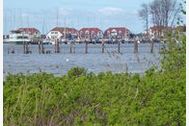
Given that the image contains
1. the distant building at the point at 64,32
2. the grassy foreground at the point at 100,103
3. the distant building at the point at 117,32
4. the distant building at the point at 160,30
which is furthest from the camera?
the distant building at the point at 64,32

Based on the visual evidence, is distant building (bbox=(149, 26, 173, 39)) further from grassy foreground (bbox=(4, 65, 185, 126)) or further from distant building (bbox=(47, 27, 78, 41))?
distant building (bbox=(47, 27, 78, 41))

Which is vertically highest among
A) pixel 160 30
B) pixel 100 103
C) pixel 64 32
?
pixel 64 32

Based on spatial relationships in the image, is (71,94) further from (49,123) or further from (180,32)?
(180,32)

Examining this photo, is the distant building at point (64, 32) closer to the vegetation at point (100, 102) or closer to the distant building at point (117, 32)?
the distant building at point (117, 32)

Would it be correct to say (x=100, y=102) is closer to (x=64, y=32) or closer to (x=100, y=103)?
(x=100, y=103)

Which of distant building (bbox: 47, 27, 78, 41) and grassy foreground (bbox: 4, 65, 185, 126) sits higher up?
distant building (bbox: 47, 27, 78, 41)

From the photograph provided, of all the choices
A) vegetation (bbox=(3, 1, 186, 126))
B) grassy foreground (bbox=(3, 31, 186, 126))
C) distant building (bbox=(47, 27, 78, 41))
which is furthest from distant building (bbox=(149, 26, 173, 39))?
distant building (bbox=(47, 27, 78, 41))

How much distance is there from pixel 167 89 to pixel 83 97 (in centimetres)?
83

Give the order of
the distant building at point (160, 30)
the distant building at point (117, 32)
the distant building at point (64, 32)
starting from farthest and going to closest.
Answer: the distant building at point (64, 32)
the distant building at point (117, 32)
the distant building at point (160, 30)

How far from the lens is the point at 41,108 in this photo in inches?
165

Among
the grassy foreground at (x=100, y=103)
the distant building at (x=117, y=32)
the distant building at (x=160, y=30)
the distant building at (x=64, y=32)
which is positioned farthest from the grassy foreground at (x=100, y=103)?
the distant building at (x=64, y=32)

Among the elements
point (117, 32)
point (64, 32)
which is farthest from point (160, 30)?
point (64, 32)

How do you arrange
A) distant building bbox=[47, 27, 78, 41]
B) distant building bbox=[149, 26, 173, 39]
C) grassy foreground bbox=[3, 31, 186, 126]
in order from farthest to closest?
distant building bbox=[47, 27, 78, 41]
distant building bbox=[149, 26, 173, 39]
grassy foreground bbox=[3, 31, 186, 126]

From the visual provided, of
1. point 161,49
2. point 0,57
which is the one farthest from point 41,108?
point 161,49
